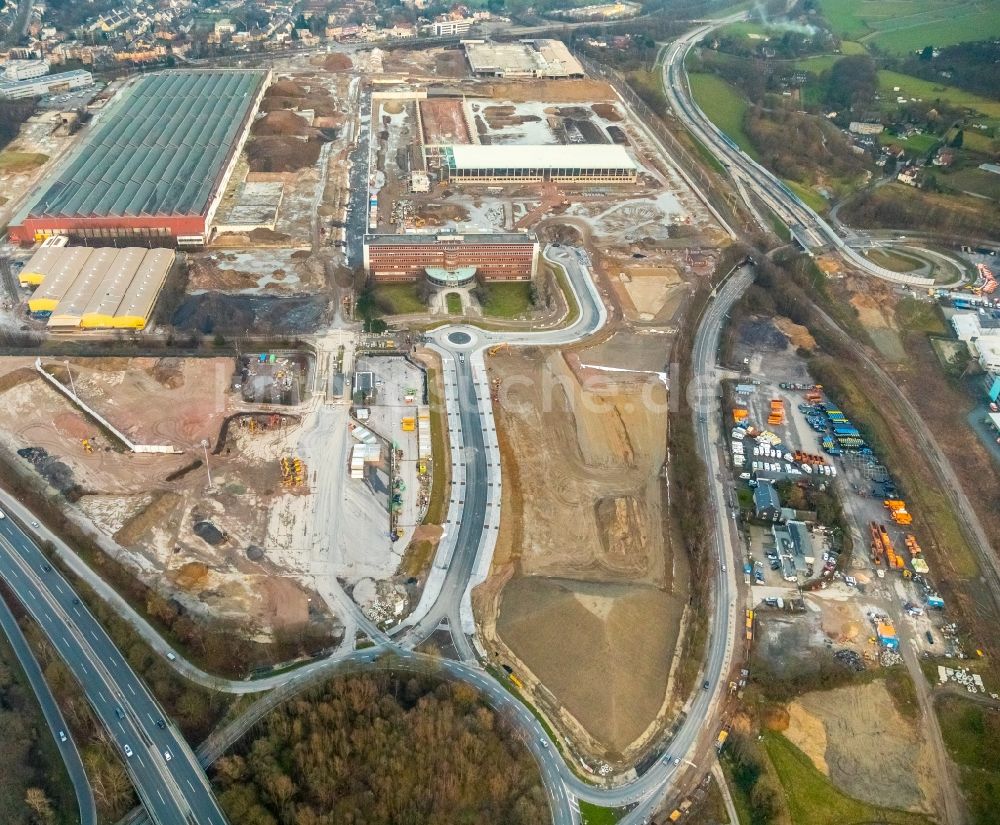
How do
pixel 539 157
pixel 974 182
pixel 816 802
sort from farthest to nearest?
pixel 974 182
pixel 539 157
pixel 816 802

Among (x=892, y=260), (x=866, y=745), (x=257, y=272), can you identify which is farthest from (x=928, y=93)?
(x=866, y=745)

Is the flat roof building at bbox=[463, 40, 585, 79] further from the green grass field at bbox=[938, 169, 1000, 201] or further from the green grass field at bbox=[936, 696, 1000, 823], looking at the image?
the green grass field at bbox=[936, 696, 1000, 823]

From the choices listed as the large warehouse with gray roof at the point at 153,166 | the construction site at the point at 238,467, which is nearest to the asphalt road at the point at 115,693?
the construction site at the point at 238,467

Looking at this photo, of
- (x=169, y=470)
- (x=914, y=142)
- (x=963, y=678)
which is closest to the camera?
(x=963, y=678)

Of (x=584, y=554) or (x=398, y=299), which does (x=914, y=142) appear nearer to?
(x=398, y=299)

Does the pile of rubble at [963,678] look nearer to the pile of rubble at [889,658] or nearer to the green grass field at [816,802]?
the pile of rubble at [889,658]

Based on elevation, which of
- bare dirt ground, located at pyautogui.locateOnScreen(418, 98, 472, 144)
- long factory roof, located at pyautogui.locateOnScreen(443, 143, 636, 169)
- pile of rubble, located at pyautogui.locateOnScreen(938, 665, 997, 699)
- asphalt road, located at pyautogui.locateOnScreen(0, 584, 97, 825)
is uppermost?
long factory roof, located at pyautogui.locateOnScreen(443, 143, 636, 169)

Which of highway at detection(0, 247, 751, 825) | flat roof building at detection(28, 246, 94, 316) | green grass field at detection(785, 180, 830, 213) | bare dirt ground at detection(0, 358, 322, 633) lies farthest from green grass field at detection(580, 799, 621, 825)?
green grass field at detection(785, 180, 830, 213)
